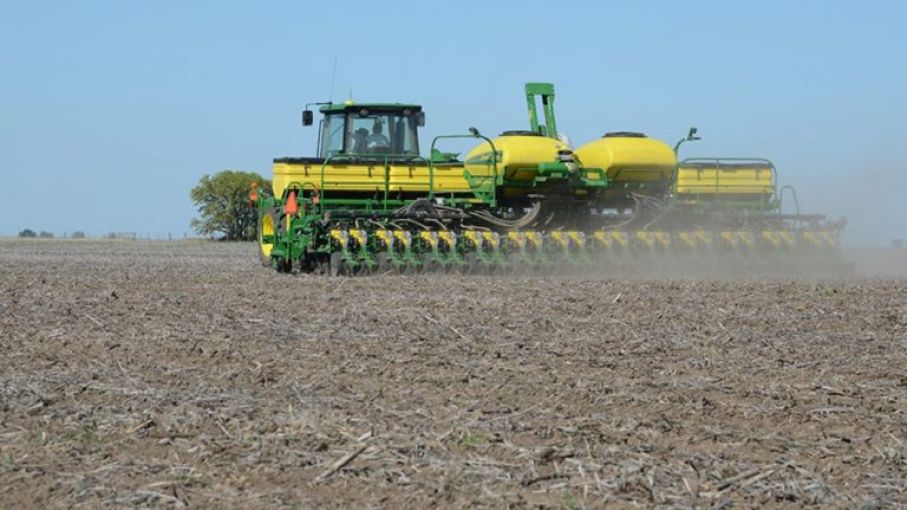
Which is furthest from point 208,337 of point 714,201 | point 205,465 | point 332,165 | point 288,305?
point 714,201

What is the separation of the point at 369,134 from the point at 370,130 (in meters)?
0.07

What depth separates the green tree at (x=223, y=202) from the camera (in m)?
72.3

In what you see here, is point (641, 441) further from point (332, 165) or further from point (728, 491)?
point (332, 165)

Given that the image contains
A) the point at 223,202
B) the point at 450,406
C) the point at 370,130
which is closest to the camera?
the point at 450,406

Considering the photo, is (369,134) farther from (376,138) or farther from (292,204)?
(292,204)

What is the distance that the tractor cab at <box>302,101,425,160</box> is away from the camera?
797 inches

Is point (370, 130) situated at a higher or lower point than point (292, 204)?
higher

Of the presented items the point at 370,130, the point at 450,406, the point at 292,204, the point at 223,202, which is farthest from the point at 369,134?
the point at 223,202

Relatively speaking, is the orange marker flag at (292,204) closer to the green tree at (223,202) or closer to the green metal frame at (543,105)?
the green metal frame at (543,105)

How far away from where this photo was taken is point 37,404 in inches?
250

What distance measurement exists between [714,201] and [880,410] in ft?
49.3

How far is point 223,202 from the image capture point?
73.8 m

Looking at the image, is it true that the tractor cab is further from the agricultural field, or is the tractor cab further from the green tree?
the green tree

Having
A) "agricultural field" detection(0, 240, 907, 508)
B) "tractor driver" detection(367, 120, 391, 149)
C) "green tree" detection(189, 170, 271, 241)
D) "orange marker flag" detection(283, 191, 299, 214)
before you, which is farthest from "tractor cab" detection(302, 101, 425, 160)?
"green tree" detection(189, 170, 271, 241)
